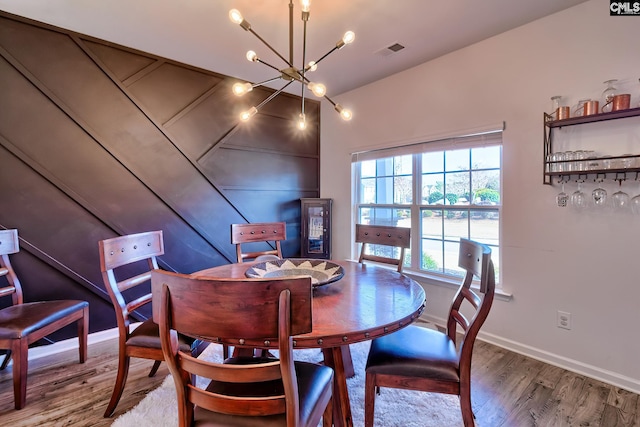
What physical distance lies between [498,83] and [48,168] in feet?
12.2

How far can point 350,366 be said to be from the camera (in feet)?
6.87

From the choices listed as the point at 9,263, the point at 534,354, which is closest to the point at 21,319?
the point at 9,263

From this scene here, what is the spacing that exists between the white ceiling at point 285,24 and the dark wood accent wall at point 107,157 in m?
0.24

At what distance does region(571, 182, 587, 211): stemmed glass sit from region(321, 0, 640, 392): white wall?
6 centimetres

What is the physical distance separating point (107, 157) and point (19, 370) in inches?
65.1

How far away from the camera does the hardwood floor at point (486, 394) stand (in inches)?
67.0

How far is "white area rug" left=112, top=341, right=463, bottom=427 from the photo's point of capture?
1.66 metres

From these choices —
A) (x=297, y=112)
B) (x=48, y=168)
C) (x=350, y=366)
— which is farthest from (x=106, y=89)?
(x=350, y=366)

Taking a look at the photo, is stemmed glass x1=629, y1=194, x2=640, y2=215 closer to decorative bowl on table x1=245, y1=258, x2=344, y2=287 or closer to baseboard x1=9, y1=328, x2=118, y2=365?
decorative bowl on table x1=245, y1=258, x2=344, y2=287

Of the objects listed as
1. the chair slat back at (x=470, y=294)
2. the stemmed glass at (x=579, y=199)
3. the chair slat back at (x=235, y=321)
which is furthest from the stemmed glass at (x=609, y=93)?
the chair slat back at (x=235, y=321)

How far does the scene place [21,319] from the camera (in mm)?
1899

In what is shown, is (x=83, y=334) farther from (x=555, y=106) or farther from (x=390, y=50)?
(x=555, y=106)

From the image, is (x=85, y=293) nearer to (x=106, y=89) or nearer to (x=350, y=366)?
(x=106, y=89)

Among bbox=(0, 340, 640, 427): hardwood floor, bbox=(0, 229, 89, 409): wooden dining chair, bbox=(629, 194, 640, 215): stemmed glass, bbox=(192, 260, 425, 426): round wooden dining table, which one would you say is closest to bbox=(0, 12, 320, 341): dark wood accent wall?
bbox=(0, 229, 89, 409): wooden dining chair
